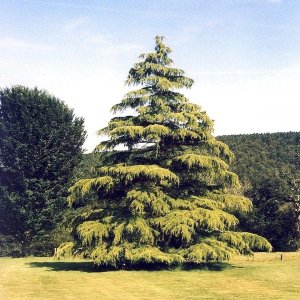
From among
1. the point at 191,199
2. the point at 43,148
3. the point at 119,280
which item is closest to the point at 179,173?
the point at 191,199

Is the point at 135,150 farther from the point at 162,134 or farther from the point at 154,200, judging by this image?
the point at 154,200

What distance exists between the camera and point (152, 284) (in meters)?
20.0

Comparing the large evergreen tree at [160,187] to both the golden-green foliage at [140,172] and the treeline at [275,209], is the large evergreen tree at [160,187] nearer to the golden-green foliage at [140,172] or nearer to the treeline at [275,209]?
the golden-green foliage at [140,172]

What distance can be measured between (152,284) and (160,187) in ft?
25.1

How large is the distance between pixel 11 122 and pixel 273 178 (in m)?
37.3

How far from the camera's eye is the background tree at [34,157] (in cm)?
4038

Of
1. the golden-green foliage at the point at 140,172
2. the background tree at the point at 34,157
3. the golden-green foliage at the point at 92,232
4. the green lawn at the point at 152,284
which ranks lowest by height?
the green lawn at the point at 152,284

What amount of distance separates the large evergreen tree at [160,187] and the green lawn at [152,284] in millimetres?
1324

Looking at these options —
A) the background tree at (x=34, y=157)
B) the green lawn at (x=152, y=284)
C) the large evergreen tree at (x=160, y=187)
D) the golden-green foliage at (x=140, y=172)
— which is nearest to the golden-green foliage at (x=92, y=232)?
the large evergreen tree at (x=160, y=187)

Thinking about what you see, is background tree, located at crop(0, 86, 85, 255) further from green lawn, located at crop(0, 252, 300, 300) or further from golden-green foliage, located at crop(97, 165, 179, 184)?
golden-green foliage, located at crop(97, 165, 179, 184)

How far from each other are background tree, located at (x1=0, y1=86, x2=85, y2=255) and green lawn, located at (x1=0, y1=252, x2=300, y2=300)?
15.5 metres

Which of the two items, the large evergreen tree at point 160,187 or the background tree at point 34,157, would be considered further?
the background tree at point 34,157

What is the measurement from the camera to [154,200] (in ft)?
81.5

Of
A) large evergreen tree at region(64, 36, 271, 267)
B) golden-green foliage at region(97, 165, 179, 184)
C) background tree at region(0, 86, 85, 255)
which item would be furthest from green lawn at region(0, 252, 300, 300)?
background tree at region(0, 86, 85, 255)
